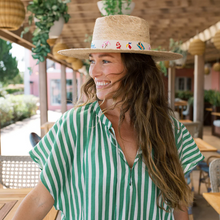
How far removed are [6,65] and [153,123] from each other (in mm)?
8999

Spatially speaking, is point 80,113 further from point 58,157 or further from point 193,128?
point 193,128

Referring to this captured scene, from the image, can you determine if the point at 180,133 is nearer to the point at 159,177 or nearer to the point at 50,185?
the point at 159,177

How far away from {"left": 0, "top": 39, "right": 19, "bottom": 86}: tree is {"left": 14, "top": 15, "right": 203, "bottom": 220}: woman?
27.9 feet

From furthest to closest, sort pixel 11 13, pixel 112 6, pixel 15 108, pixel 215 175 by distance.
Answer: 1. pixel 15 108
2. pixel 112 6
3. pixel 11 13
4. pixel 215 175

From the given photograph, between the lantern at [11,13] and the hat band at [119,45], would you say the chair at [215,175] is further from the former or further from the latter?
the lantern at [11,13]

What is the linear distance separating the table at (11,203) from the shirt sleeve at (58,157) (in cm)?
43

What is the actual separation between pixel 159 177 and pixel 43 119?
13.6ft

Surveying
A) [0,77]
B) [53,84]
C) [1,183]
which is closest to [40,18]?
[1,183]

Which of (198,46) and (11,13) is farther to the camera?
(198,46)

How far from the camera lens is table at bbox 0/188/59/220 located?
A: 4.21 ft

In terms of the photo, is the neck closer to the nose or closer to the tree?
the nose

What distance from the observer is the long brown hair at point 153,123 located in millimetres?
1009

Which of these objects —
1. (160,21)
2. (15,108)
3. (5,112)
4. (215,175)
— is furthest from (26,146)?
(215,175)

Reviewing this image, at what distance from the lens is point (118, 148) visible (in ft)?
3.19
